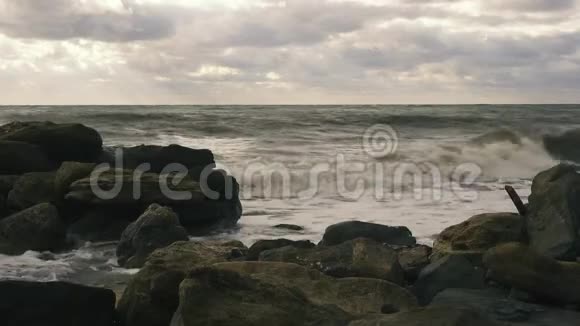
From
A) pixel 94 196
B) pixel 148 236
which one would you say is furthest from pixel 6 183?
pixel 148 236

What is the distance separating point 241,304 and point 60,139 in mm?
7812

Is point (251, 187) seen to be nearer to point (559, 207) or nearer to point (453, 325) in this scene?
point (559, 207)

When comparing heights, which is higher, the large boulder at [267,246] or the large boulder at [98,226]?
the large boulder at [267,246]

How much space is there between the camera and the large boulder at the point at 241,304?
3.46m

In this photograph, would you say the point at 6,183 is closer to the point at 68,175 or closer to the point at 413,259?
the point at 68,175

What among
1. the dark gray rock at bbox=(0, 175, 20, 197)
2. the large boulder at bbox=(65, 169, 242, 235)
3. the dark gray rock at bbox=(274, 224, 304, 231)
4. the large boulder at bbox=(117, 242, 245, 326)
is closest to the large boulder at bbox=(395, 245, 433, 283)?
the large boulder at bbox=(117, 242, 245, 326)

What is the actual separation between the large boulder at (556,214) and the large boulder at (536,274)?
0.63m

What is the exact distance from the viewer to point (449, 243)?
6.10 meters

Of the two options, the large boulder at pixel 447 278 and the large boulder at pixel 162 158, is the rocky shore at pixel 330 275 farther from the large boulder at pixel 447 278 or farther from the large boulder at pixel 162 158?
the large boulder at pixel 162 158

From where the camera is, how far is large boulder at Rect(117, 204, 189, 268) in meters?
6.81

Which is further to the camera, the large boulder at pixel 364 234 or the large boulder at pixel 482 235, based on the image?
the large boulder at pixel 364 234

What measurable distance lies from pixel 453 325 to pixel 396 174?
42.6ft

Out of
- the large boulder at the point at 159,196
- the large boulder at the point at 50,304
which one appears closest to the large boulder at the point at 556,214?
the large boulder at the point at 50,304

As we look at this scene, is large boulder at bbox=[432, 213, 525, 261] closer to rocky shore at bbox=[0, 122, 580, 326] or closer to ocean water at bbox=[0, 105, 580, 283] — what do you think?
rocky shore at bbox=[0, 122, 580, 326]
